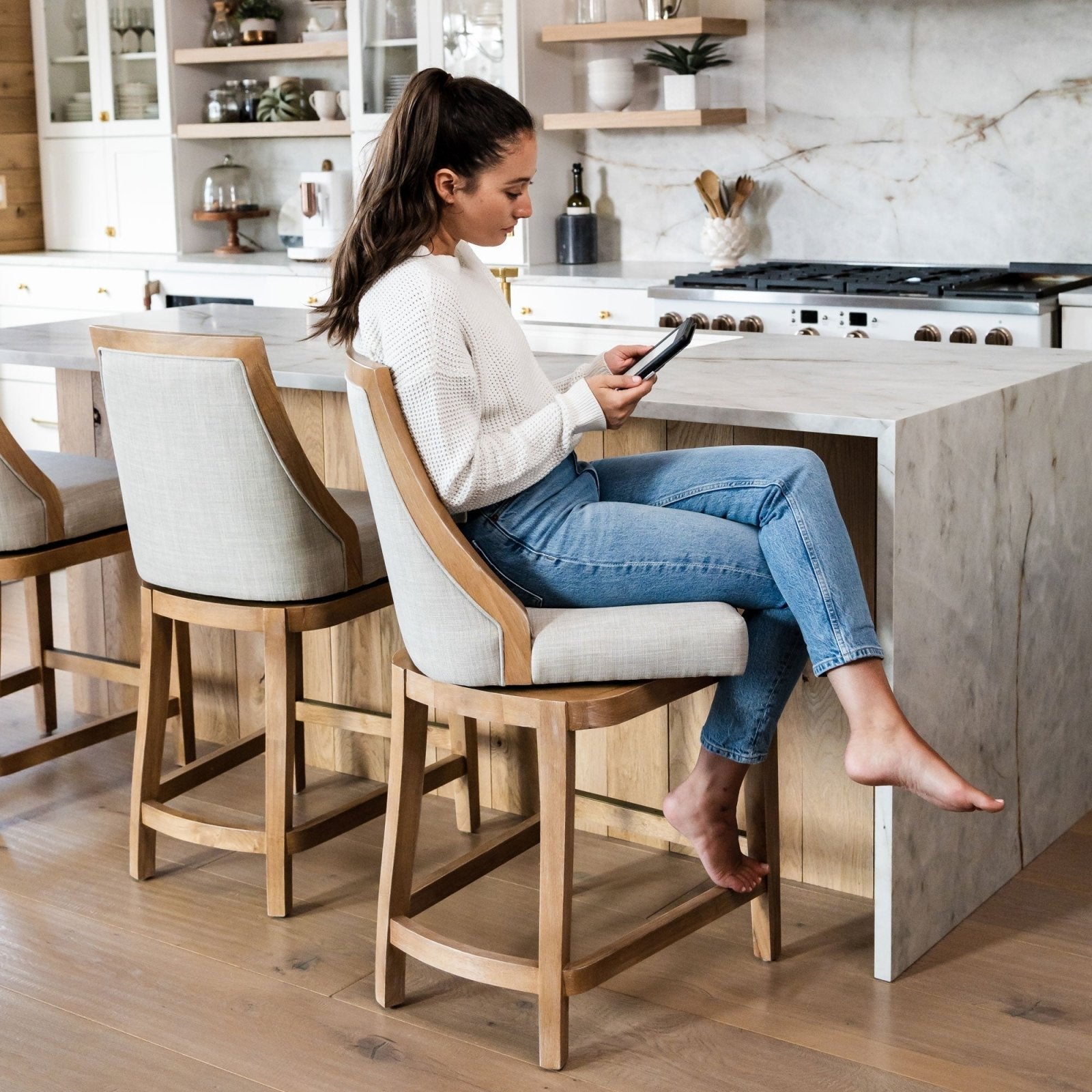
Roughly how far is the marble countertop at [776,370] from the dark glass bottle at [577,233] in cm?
169

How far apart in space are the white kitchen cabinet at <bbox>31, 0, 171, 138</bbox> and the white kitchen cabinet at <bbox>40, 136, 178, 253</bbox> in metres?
0.05

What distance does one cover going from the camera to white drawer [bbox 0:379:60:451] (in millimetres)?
5090

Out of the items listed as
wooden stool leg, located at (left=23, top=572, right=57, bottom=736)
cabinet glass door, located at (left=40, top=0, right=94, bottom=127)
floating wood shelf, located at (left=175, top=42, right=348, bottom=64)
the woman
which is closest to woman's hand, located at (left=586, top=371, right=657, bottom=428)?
the woman

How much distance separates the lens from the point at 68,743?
2.81 meters

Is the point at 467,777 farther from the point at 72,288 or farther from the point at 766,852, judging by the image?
the point at 72,288

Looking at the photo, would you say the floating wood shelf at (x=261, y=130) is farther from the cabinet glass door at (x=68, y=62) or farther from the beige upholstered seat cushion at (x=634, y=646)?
the beige upholstered seat cushion at (x=634, y=646)

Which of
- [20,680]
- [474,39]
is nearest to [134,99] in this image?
[474,39]

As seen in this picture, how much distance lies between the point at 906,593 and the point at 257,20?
3.82m

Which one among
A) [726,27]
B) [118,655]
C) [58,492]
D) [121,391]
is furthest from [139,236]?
[121,391]

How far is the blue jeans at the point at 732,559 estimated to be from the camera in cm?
183

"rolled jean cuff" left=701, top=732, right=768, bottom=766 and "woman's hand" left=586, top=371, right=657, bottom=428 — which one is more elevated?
"woman's hand" left=586, top=371, right=657, bottom=428

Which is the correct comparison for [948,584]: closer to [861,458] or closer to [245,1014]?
[861,458]

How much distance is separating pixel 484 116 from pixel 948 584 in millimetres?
900

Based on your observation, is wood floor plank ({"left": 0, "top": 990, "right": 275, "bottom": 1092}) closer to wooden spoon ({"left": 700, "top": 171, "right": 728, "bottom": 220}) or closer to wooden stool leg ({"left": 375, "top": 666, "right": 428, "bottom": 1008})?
wooden stool leg ({"left": 375, "top": 666, "right": 428, "bottom": 1008})
